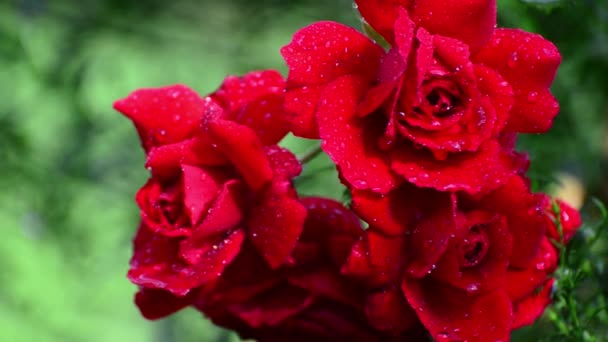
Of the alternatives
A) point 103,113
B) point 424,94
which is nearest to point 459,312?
point 424,94

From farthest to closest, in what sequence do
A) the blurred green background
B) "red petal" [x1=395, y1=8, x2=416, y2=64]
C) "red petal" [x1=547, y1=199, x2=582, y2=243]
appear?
the blurred green background < "red petal" [x1=547, y1=199, x2=582, y2=243] < "red petal" [x1=395, y1=8, x2=416, y2=64]

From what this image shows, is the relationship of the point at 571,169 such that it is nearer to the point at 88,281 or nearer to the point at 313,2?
the point at 313,2

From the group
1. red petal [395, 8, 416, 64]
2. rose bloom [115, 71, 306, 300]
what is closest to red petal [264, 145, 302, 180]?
rose bloom [115, 71, 306, 300]

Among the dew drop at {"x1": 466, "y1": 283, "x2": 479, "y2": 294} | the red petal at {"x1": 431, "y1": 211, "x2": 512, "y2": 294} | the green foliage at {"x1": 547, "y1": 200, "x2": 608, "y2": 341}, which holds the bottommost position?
the green foliage at {"x1": 547, "y1": 200, "x2": 608, "y2": 341}

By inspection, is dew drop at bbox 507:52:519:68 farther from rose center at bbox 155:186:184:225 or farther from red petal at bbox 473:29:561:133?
rose center at bbox 155:186:184:225

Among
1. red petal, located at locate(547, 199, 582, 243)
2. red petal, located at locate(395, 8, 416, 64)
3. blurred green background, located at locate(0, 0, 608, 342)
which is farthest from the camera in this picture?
blurred green background, located at locate(0, 0, 608, 342)

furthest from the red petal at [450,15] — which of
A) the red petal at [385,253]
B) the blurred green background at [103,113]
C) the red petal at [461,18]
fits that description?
the blurred green background at [103,113]

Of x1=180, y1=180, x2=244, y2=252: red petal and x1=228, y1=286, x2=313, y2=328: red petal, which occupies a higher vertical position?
x1=180, y1=180, x2=244, y2=252: red petal

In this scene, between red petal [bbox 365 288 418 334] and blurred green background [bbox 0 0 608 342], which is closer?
red petal [bbox 365 288 418 334]
